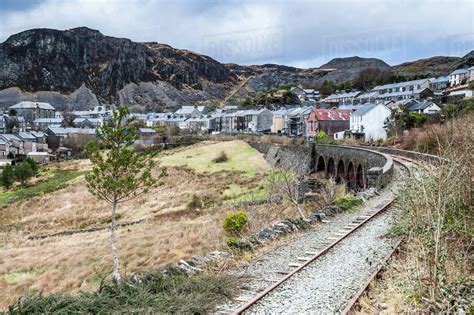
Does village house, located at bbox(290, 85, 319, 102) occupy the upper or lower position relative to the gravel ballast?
upper

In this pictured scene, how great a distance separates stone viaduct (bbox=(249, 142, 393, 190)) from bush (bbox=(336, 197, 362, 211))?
4.80 meters

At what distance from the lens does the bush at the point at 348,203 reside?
1941cm

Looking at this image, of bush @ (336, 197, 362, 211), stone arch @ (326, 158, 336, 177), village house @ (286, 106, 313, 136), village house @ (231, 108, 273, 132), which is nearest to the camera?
bush @ (336, 197, 362, 211)

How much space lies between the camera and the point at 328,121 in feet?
250

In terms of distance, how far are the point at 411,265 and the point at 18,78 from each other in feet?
679

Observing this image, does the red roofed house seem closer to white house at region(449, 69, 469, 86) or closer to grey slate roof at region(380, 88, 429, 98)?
grey slate roof at region(380, 88, 429, 98)

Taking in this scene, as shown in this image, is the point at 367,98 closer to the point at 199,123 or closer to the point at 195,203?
the point at 199,123

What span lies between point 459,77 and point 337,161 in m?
73.2

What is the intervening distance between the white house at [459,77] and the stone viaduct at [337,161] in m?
60.9

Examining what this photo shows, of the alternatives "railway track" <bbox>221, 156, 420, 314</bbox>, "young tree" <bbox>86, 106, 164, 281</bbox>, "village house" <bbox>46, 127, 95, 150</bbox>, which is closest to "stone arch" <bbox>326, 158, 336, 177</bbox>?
"railway track" <bbox>221, 156, 420, 314</bbox>

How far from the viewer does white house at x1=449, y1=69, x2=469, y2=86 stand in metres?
99.5

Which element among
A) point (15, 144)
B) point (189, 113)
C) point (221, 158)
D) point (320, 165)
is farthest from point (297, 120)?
point (15, 144)

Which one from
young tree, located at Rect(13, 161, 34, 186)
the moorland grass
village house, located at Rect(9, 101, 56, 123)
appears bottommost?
the moorland grass

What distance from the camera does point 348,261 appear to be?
1188cm
